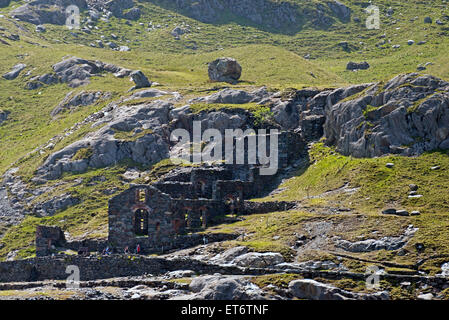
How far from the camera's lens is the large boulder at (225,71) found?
122 meters

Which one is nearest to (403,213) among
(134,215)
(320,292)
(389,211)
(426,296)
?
(389,211)

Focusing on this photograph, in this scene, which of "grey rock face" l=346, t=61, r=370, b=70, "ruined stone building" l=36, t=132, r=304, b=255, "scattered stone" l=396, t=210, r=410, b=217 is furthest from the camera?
"grey rock face" l=346, t=61, r=370, b=70

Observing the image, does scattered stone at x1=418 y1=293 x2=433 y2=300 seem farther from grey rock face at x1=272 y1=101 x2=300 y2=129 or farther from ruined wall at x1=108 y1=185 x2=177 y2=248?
grey rock face at x1=272 y1=101 x2=300 y2=129

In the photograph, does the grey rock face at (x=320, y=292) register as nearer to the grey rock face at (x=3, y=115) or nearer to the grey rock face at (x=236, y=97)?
the grey rock face at (x=236, y=97)

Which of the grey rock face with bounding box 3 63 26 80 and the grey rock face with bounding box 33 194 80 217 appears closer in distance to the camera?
the grey rock face with bounding box 33 194 80 217

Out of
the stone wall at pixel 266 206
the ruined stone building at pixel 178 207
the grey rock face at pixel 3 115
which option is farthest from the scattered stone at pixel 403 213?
the grey rock face at pixel 3 115

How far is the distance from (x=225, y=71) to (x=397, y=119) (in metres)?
47.5

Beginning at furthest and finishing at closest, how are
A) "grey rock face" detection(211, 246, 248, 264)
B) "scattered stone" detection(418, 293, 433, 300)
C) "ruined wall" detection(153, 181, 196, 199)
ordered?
"ruined wall" detection(153, 181, 196, 199) < "grey rock face" detection(211, 246, 248, 264) < "scattered stone" detection(418, 293, 433, 300)

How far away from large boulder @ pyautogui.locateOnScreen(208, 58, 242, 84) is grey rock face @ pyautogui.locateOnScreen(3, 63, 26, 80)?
154 ft

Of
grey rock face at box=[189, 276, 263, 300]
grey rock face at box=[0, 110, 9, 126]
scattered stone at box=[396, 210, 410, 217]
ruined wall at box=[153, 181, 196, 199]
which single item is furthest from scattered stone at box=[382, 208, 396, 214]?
grey rock face at box=[0, 110, 9, 126]

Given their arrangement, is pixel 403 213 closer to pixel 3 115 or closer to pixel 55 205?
pixel 55 205

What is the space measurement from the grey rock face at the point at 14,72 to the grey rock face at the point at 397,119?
278 feet

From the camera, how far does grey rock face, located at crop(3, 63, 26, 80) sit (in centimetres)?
15324
